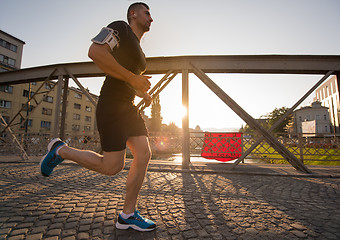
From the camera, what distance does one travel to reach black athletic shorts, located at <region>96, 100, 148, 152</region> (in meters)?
1.62

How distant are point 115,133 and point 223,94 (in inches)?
173

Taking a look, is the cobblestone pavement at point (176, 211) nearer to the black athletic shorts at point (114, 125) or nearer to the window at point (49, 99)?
the black athletic shorts at point (114, 125)

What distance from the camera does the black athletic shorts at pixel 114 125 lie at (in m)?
1.62

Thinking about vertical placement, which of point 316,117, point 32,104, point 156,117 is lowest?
point 156,117

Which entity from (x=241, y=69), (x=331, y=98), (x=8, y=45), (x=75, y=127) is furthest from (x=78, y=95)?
(x=331, y=98)

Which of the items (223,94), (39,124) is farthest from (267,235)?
(39,124)

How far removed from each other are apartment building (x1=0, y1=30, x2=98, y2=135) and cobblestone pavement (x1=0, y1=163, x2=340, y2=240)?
66.7 feet

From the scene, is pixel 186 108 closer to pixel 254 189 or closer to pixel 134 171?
pixel 254 189

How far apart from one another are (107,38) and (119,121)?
2.43ft

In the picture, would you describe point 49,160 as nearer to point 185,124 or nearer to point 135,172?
point 135,172

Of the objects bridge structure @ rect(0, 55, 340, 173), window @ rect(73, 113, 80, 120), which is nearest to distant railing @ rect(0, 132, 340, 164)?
bridge structure @ rect(0, 55, 340, 173)

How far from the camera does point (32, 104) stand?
30.5m

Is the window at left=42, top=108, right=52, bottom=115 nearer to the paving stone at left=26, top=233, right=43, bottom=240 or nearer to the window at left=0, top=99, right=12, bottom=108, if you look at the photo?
the window at left=0, top=99, right=12, bottom=108

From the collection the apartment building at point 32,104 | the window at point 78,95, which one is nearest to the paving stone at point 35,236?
the apartment building at point 32,104
